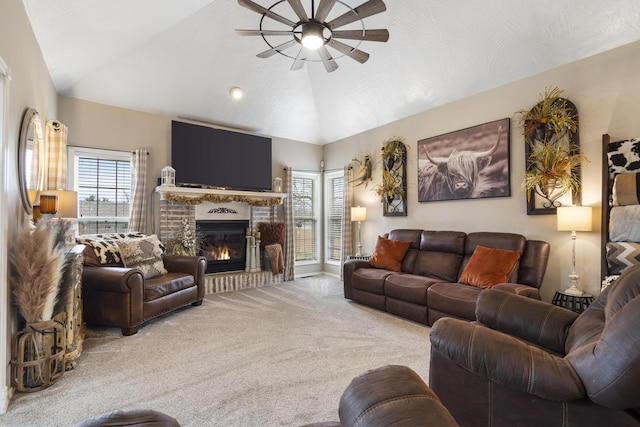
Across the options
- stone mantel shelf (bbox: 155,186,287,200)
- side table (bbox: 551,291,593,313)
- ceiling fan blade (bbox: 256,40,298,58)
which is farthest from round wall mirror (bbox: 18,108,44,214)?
side table (bbox: 551,291,593,313)

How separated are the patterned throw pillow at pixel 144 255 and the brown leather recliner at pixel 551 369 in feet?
11.6

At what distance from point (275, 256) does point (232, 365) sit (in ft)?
10.3

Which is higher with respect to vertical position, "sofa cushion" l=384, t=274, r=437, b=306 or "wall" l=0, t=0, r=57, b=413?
"wall" l=0, t=0, r=57, b=413

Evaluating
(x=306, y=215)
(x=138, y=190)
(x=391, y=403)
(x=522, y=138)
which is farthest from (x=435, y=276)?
(x=138, y=190)

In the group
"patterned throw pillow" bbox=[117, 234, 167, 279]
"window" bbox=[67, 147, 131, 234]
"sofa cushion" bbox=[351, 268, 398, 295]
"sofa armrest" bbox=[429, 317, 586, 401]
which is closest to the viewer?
"sofa armrest" bbox=[429, 317, 586, 401]

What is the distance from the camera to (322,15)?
2707mm

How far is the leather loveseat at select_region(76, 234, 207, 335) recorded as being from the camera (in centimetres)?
335

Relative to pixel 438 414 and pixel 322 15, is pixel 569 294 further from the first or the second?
pixel 322 15

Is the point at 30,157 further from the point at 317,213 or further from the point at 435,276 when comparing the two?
the point at 317,213

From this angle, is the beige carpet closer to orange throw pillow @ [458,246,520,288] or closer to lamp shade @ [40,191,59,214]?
orange throw pillow @ [458,246,520,288]

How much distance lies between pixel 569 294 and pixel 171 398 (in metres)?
3.62

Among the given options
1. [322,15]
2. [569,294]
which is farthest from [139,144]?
[569,294]

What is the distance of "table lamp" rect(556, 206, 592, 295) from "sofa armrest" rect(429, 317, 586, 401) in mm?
2305

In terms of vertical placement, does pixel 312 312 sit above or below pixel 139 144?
below
